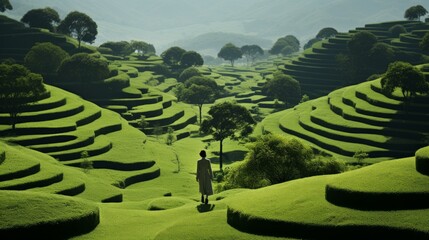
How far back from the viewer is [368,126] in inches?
2611

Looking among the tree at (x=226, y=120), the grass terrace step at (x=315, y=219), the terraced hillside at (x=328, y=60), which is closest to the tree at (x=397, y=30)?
the terraced hillside at (x=328, y=60)

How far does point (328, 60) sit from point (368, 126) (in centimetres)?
6108

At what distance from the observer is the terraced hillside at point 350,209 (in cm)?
1703

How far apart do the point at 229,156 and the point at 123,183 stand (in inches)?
1002

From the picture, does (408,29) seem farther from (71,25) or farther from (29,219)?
(29,219)

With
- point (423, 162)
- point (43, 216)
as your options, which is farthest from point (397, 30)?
point (43, 216)

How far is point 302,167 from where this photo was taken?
41.6m

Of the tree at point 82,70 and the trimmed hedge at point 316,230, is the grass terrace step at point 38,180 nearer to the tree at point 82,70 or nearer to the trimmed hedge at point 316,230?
the trimmed hedge at point 316,230

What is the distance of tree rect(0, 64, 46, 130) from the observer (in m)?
61.2

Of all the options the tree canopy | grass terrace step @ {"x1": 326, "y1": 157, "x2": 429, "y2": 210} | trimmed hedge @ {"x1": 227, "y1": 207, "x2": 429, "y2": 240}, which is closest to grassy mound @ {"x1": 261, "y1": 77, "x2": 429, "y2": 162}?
the tree canopy

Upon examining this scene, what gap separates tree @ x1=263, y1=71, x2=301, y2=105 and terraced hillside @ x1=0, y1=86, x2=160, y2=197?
171 ft

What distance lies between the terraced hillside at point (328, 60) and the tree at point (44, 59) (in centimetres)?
6005

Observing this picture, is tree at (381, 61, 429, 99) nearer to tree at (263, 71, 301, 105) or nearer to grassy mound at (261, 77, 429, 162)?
grassy mound at (261, 77, 429, 162)

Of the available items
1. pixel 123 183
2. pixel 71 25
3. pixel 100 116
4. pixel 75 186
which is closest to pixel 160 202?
pixel 75 186
